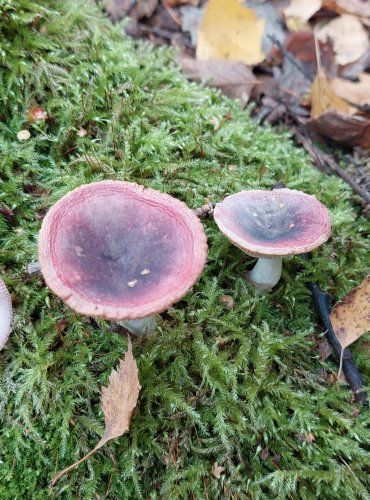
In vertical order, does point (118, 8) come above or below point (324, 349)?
above

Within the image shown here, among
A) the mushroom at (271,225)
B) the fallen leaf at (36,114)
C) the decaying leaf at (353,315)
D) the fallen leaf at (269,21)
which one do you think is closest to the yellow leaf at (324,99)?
the fallen leaf at (269,21)

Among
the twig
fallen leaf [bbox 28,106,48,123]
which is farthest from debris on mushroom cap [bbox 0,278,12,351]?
the twig

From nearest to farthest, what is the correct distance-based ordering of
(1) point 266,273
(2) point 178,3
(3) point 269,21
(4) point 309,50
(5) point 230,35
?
1. (1) point 266,273
2. (5) point 230,35
3. (4) point 309,50
4. (3) point 269,21
5. (2) point 178,3

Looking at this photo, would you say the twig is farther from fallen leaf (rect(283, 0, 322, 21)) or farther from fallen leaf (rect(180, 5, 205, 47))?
fallen leaf (rect(180, 5, 205, 47))

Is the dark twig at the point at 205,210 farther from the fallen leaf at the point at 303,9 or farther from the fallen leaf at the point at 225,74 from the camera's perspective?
the fallen leaf at the point at 303,9

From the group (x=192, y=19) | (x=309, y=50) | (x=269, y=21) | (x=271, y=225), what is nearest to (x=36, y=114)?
(x=271, y=225)

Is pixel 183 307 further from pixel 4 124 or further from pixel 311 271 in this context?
pixel 4 124

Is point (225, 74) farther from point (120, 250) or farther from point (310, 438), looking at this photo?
point (310, 438)
